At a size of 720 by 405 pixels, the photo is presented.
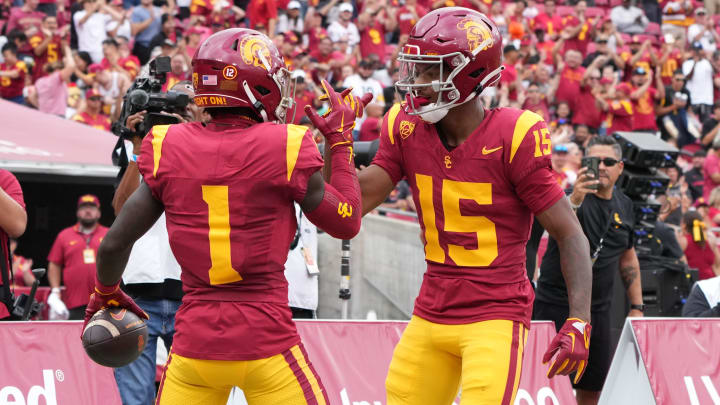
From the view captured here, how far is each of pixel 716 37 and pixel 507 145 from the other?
669 inches

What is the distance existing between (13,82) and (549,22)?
9.49 meters

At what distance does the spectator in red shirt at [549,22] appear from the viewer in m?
18.4

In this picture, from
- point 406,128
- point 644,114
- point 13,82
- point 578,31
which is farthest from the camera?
point 578,31

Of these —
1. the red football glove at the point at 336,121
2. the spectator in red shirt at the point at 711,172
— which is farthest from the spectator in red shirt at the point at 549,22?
the red football glove at the point at 336,121

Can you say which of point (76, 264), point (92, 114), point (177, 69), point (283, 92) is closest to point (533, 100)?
point (177, 69)

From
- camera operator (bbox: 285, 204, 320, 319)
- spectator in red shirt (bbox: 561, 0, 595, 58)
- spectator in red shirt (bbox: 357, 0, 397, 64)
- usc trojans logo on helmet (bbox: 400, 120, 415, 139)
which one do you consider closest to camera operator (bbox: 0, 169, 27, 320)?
usc trojans logo on helmet (bbox: 400, 120, 415, 139)

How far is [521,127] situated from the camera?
3.77m

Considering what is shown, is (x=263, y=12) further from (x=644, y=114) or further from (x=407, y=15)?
(x=644, y=114)

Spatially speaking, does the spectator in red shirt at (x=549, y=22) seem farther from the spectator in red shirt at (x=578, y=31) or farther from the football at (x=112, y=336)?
the football at (x=112, y=336)

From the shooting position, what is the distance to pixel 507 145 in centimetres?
375

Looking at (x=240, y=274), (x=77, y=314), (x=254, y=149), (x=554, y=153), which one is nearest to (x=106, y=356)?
(x=240, y=274)

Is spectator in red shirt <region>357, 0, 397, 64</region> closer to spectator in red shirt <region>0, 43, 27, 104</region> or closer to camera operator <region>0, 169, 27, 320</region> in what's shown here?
spectator in red shirt <region>0, 43, 27, 104</region>

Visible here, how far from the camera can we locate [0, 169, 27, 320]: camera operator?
428 cm

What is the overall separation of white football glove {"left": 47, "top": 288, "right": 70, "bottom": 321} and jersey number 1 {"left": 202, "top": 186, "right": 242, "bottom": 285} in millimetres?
5940
